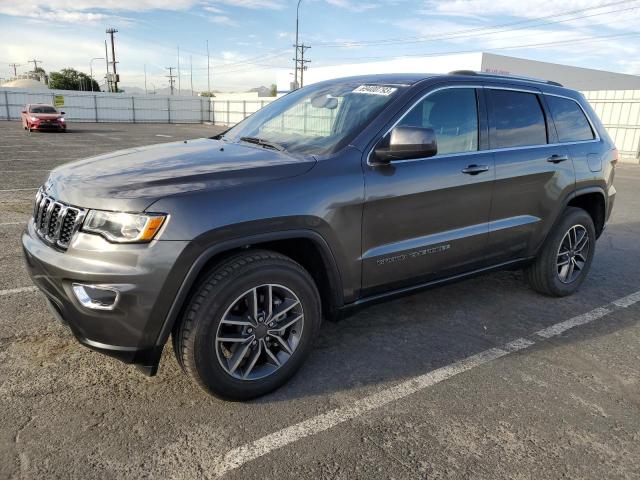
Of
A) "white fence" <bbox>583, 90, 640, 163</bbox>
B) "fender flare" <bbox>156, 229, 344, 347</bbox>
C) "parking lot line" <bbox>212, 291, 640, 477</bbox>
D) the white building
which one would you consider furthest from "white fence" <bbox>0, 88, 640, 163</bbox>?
"fender flare" <bbox>156, 229, 344, 347</bbox>

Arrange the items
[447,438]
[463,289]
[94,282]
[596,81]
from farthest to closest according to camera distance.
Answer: [596,81] < [463,289] < [447,438] < [94,282]

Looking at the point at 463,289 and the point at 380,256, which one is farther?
the point at 463,289

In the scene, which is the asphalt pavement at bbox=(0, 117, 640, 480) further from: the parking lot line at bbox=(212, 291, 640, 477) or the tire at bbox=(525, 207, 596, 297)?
the tire at bbox=(525, 207, 596, 297)

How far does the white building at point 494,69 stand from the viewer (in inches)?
1487

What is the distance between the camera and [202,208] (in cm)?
251

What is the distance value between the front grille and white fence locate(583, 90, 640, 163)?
18953 millimetres

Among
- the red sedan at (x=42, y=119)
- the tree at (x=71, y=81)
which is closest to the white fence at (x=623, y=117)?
the red sedan at (x=42, y=119)

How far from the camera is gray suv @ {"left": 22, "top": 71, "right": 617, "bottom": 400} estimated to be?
2475 mm

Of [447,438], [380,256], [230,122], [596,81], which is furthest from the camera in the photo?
[596,81]

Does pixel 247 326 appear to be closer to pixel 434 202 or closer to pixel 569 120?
pixel 434 202

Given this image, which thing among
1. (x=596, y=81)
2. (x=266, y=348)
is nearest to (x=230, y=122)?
(x=596, y=81)

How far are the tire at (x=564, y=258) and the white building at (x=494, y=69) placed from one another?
2730cm

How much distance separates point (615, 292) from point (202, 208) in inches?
163

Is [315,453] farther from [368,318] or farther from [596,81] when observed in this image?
[596,81]
